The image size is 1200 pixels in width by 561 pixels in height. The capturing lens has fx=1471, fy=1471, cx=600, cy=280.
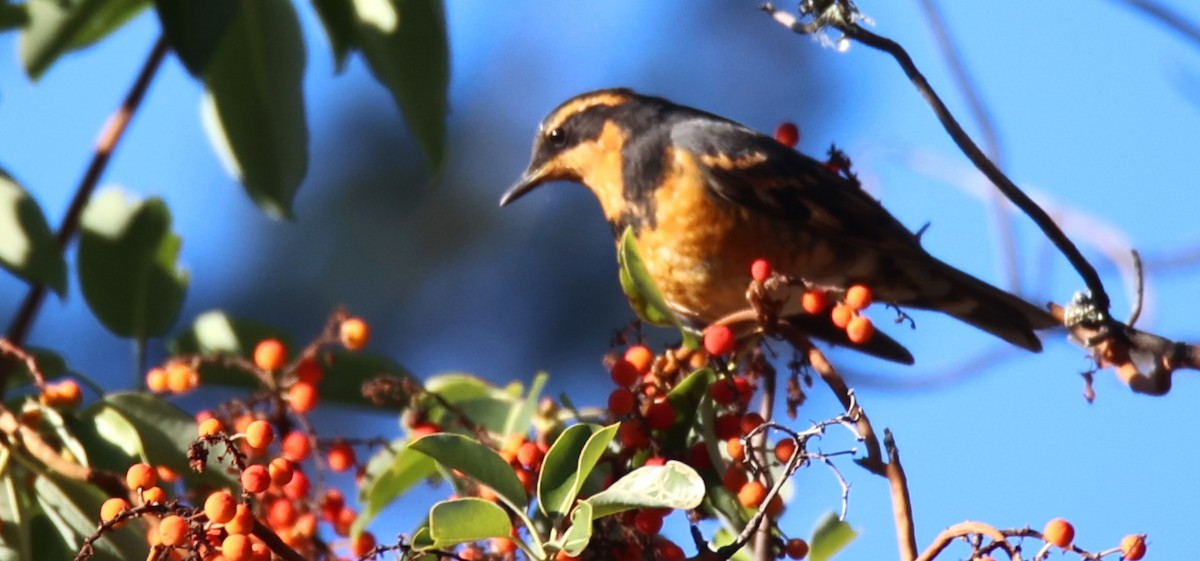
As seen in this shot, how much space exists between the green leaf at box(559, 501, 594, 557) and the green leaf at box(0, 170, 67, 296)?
972 mm

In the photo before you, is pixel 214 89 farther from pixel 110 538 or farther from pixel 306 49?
pixel 110 538

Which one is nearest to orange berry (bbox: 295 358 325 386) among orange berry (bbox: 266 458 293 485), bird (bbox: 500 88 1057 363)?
orange berry (bbox: 266 458 293 485)

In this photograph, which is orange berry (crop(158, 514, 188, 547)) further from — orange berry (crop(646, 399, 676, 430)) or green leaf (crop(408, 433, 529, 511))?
orange berry (crop(646, 399, 676, 430))

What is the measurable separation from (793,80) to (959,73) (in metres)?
6.16

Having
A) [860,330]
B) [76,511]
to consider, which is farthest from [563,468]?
[76,511]

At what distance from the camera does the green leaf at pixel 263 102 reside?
96.7 inches

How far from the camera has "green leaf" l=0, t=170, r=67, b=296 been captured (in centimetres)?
198

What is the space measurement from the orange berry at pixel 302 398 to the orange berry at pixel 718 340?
21.9 inches

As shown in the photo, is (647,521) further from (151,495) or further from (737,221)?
(737,221)

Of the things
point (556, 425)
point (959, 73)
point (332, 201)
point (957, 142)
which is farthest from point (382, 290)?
point (957, 142)

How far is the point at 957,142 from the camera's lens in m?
1.60

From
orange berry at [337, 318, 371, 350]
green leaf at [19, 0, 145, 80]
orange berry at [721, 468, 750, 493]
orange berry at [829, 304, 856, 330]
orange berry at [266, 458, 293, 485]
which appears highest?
green leaf at [19, 0, 145, 80]

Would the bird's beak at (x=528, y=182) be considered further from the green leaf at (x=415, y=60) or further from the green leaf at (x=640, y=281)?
the green leaf at (x=640, y=281)

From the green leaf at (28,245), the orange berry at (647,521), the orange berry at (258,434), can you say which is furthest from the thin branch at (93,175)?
the orange berry at (647,521)
